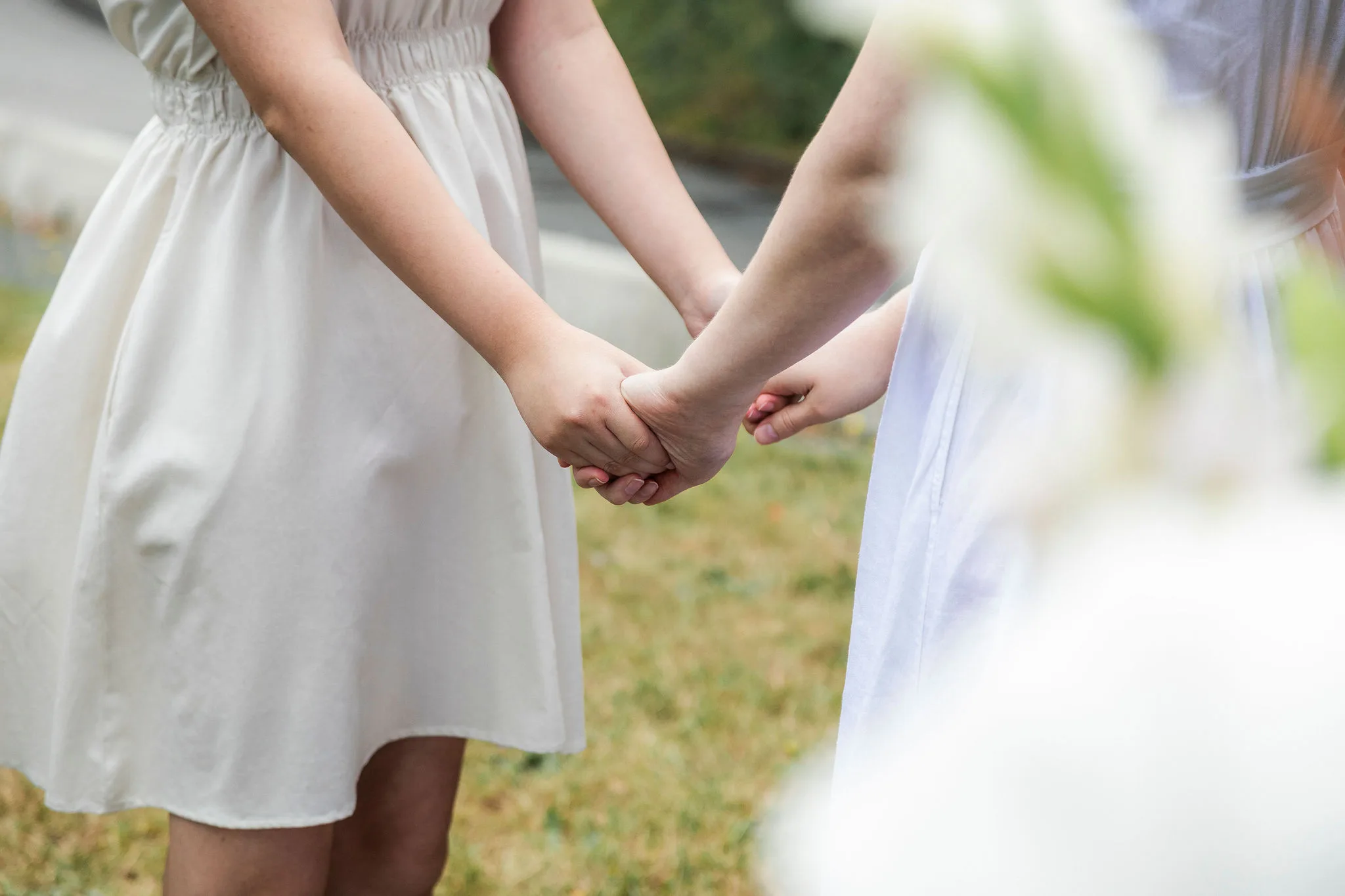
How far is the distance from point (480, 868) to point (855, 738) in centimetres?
144

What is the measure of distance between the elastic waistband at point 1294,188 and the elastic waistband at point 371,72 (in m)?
0.88

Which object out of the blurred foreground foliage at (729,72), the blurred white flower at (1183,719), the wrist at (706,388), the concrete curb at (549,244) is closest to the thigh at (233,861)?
the wrist at (706,388)

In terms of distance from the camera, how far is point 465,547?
1.53m

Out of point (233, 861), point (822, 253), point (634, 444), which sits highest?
point (822, 253)

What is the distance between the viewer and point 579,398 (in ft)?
4.45

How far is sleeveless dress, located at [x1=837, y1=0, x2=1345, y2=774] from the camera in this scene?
33.4 inches

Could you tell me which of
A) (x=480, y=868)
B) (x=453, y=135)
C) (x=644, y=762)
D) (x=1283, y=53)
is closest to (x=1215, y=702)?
(x=1283, y=53)

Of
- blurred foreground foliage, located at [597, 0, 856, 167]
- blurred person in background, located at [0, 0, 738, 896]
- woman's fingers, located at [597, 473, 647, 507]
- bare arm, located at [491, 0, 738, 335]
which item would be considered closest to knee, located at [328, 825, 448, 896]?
blurred person in background, located at [0, 0, 738, 896]

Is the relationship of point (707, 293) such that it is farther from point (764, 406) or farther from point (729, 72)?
point (729, 72)

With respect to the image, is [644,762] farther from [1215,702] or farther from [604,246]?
[604,246]

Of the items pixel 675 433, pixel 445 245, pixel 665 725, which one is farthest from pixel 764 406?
pixel 665 725

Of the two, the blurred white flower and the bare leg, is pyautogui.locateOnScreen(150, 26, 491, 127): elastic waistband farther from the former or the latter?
the blurred white flower

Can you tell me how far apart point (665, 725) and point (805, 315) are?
74.5 inches

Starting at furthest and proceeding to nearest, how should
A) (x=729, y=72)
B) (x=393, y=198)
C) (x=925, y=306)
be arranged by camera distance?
(x=729, y=72)
(x=393, y=198)
(x=925, y=306)
